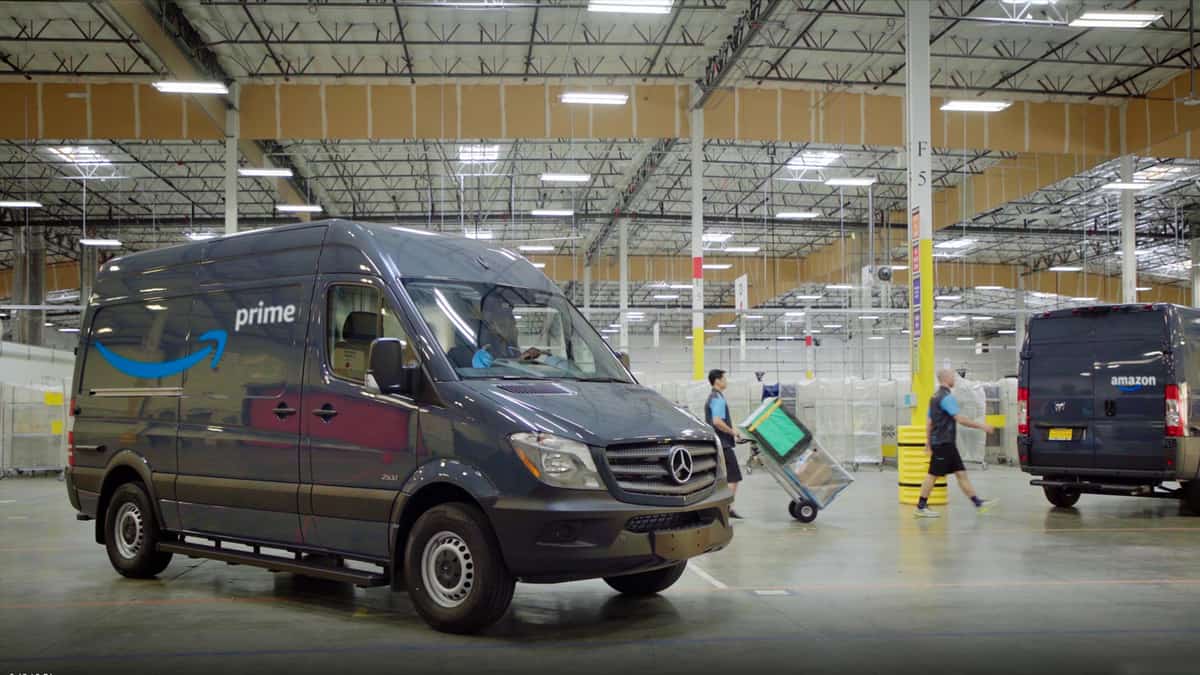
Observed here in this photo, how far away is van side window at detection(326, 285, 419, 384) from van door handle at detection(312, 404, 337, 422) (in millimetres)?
209

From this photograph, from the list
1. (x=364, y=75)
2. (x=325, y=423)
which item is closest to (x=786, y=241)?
(x=364, y=75)

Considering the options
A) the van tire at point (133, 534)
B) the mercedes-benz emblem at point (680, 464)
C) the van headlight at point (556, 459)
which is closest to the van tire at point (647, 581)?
the mercedes-benz emblem at point (680, 464)

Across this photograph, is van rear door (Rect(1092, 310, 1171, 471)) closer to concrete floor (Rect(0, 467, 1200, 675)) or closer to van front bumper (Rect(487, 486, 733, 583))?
concrete floor (Rect(0, 467, 1200, 675))

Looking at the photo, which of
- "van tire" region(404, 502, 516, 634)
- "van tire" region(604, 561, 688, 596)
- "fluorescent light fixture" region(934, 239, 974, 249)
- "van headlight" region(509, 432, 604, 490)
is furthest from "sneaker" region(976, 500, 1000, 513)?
"fluorescent light fixture" region(934, 239, 974, 249)

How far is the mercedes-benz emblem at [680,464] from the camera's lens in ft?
19.1

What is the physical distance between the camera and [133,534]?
7.71 m

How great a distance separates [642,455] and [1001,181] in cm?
2405

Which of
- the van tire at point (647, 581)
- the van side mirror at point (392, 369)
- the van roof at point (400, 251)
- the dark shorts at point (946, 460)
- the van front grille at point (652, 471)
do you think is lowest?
the van tire at point (647, 581)

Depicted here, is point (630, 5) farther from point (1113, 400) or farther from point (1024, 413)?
point (1113, 400)

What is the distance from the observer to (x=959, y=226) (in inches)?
1310

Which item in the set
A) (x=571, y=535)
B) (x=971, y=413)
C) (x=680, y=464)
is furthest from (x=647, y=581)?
(x=971, y=413)

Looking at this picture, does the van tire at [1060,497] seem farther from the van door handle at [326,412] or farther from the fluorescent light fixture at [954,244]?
the fluorescent light fixture at [954,244]

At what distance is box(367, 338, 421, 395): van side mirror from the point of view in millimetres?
5734

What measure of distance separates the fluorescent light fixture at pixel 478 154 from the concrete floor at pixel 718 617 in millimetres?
18604
